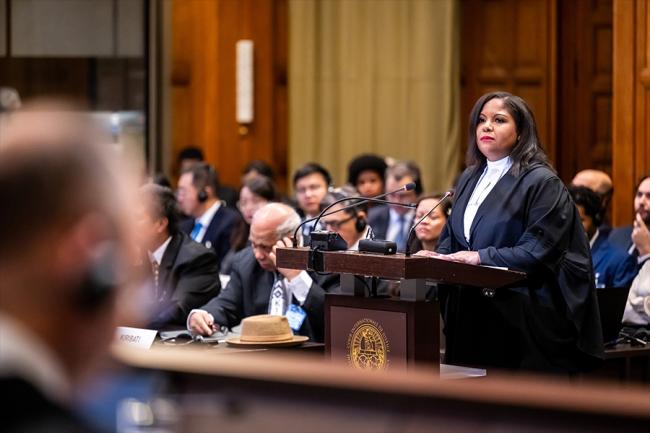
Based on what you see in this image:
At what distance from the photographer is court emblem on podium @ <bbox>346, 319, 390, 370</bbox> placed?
4.18 m

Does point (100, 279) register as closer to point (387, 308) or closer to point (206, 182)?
point (387, 308)

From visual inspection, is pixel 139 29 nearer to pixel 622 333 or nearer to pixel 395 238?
pixel 395 238

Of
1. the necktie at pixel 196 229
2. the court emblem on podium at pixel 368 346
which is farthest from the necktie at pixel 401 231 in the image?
the court emblem on podium at pixel 368 346

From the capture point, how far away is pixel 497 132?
15.6 feet

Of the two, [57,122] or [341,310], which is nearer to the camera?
Result: [57,122]

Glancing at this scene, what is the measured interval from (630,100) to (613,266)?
184cm

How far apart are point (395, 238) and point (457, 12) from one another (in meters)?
2.95

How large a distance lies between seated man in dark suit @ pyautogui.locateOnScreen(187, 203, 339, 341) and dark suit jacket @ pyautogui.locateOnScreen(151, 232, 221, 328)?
29 centimetres

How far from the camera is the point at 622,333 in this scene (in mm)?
5793

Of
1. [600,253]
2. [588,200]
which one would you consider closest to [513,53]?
[588,200]

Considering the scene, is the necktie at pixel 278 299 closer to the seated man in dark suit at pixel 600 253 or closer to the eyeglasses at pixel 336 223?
the eyeglasses at pixel 336 223

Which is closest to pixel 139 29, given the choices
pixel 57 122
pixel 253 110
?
pixel 253 110

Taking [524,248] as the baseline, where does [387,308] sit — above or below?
below

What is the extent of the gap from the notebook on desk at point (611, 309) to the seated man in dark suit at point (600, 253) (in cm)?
77
